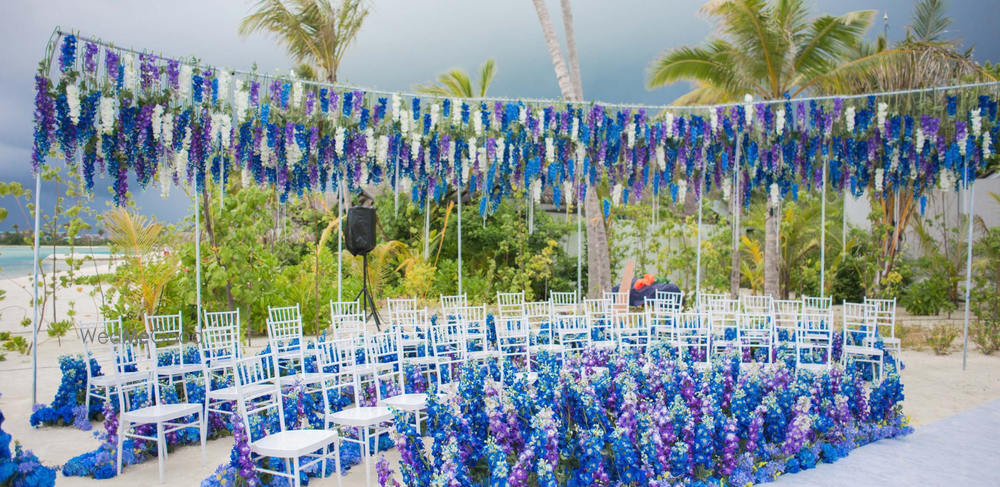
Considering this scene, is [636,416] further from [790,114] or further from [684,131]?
[790,114]

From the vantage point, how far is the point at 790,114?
27.5 ft

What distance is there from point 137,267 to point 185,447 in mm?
4698

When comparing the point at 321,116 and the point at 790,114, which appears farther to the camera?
the point at 790,114

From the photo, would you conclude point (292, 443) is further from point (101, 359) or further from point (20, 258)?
point (20, 258)

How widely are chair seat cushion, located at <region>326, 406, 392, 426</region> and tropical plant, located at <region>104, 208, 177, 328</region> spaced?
5.66m

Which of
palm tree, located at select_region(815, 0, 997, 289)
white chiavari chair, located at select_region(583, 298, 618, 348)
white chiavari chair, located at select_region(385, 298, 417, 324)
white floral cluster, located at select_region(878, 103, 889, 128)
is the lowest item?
white chiavari chair, located at select_region(583, 298, 618, 348)

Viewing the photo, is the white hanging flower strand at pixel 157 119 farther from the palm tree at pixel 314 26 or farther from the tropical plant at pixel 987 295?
the tropical plant at pixel 987 295

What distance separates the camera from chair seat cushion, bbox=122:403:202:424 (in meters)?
3.68

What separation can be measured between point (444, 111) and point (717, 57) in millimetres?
5201

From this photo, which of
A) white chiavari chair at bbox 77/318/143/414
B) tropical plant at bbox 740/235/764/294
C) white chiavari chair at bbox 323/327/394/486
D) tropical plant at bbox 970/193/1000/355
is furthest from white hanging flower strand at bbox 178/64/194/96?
tropical plant at bbox 740/235/764/294

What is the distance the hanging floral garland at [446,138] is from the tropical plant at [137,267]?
2103mm

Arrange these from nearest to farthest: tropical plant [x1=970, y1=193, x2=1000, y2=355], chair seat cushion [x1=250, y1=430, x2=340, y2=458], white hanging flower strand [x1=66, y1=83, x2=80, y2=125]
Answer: chair seat cushion [x1=250, y1=430, x2=340, y2=458], white hanging flower strand [x1=66, y1=83, x2=80, y2=125], tropical plant [x1=970, y1=193, x2=1000, y2=355]

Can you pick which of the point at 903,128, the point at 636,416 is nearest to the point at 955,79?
the point at 903,128

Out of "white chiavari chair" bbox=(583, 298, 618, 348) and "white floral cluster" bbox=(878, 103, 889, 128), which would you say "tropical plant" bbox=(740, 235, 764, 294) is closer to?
"white floral cluster" bbox=(878, 103, 889, 128)
